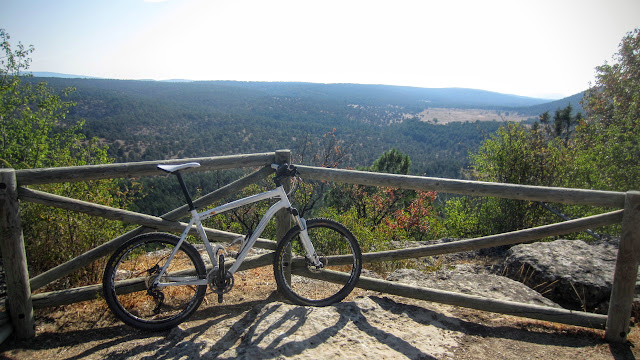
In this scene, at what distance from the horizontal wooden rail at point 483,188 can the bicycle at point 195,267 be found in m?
0.45

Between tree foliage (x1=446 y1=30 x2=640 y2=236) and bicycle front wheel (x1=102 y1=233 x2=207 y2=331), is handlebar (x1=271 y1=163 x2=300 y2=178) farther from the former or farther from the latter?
tree foliage (x1=446 y1=30 x2=640 y2=236)

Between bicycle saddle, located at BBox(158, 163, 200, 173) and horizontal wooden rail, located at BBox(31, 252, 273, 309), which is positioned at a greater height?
bicycle saddle, located at BBox(158, 163, 200, 173)

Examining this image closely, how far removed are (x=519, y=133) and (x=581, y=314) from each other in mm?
9365

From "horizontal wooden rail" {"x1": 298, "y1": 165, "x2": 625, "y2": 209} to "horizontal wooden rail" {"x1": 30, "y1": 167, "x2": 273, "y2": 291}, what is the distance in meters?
0.64

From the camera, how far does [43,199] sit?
3162 mm

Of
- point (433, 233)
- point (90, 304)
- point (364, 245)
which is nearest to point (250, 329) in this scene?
point (90, 304)

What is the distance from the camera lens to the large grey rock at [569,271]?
4.34 meters

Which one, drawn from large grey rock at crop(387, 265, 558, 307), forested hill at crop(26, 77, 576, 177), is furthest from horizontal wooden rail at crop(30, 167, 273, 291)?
forested hill at crop(26, 77, 576, 177)

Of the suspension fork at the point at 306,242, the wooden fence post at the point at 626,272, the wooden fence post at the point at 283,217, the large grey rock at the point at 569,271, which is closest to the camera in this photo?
the wooden fence post at the point at 626,272

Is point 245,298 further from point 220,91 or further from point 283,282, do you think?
point 220,91

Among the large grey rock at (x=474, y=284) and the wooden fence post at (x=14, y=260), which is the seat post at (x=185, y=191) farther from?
the large grey rock at (x=474, y=284)

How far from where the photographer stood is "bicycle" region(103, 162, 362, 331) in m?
3.15

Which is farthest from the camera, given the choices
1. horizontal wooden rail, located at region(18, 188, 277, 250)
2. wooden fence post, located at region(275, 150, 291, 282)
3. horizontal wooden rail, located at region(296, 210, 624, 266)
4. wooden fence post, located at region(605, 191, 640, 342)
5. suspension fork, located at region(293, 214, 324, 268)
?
wooden fence post, located at region(275, 150, 291, 282)

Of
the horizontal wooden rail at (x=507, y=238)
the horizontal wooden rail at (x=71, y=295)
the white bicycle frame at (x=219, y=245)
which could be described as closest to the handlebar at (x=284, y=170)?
the white bicycle frame at (x=219, y=245)
